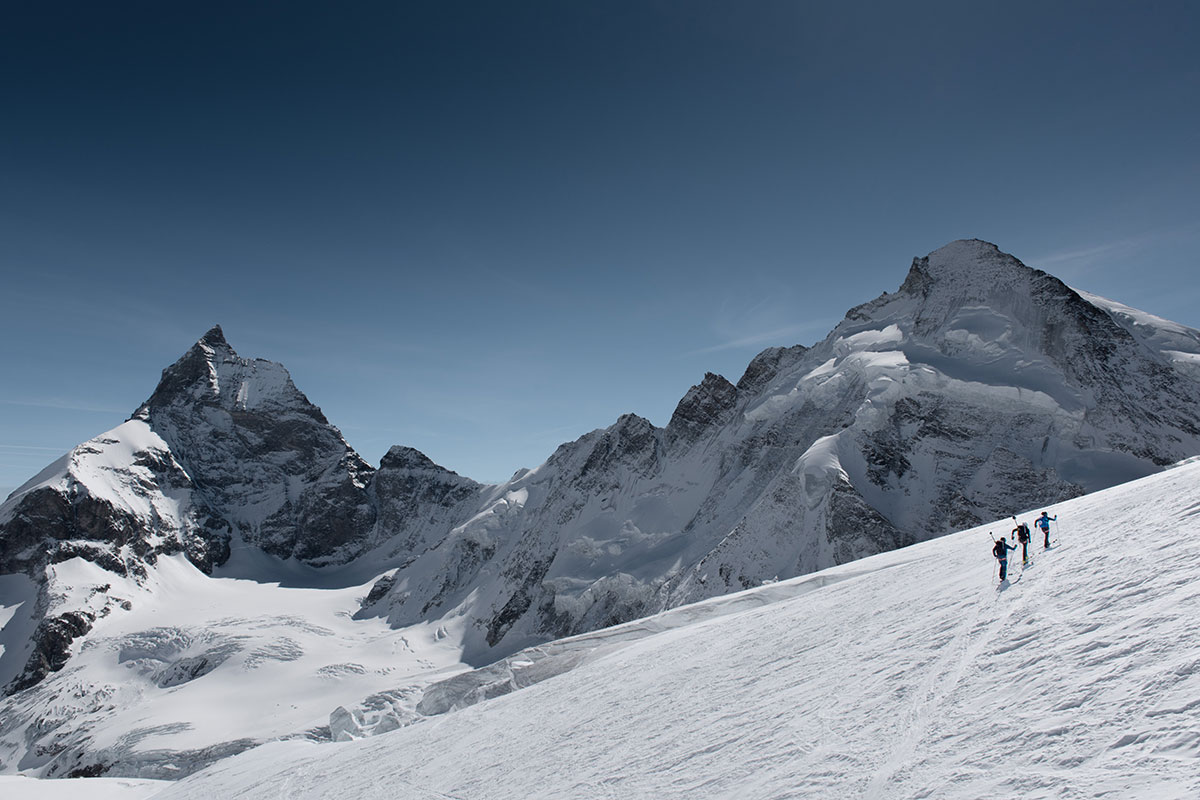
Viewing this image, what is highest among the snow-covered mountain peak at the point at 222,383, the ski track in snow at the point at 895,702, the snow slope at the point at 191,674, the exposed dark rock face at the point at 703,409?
the snow-covered mountain peak at the point at 222,383

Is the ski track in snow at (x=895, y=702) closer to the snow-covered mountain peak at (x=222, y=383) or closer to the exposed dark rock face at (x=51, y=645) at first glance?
the exposed dark rock face at (x=51, y=645)

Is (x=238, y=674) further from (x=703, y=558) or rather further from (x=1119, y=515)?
(x=1119, y=515)

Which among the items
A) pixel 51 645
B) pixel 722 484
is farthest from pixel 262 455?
pixel 722 484

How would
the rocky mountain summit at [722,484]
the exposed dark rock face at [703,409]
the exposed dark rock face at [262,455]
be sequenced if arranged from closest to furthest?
the rocky mountain summit at [722,484] → the exposed dark rock face at [703,409] → the exposed dark rock face at [262,455]

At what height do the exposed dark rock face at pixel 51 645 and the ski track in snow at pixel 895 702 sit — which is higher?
the ski track in snow at pixel 895 702

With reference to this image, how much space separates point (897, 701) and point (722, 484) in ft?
237

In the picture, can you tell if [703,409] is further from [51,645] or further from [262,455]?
[262,455]

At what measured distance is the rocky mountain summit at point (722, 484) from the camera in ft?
194

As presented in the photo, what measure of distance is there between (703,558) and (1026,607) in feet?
187

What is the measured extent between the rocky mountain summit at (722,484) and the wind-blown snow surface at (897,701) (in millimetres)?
38026

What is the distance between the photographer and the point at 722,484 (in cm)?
8231

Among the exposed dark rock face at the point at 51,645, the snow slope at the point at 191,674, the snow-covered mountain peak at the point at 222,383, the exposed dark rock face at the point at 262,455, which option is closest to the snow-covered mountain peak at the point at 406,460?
the exposed dark rock face at the point at 262,455

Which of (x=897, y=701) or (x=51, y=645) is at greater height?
(x=897, y=701)

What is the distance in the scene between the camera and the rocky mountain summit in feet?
194
